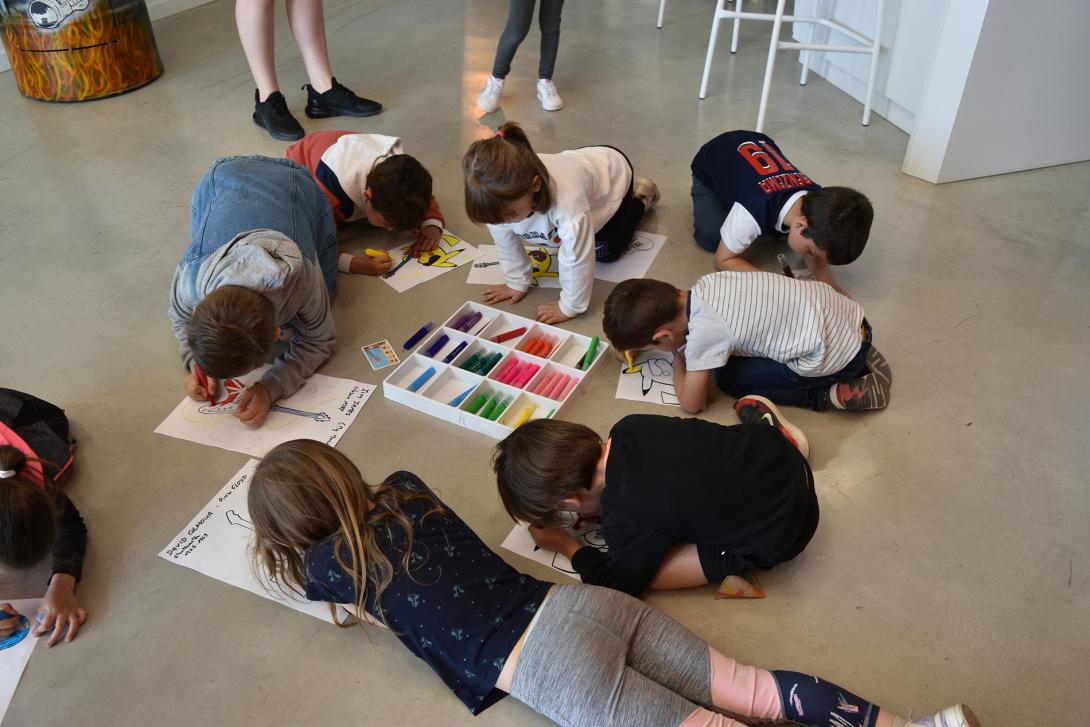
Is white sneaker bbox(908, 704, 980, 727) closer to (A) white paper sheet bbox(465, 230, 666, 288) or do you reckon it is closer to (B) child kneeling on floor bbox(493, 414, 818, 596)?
(B) child kneeling on floor bbox(493, 414, 818, 596)

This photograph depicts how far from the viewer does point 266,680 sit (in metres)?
1.60

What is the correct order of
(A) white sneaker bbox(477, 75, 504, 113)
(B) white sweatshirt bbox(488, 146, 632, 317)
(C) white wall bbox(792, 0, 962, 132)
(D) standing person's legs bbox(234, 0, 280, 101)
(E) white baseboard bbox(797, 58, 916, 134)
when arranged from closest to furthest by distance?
1. (B) white sweatshirt bbox(488, 146, 632, 317)
2. (C) white wall bbox(792, 0, 962, 132)
3. (D) standing person's legs bbox(234, 0, 280, 101)
4. (E) white baseboard bbox(797, 58, 916, 134)
5. (A) white sneaker bbox(477, 75, 504, 113)

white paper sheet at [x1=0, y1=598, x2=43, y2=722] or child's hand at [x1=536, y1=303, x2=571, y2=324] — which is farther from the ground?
child's hand at [x1=536, y1=303, x2=571, y2=324]

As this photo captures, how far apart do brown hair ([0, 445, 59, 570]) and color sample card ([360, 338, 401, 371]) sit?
0.89m

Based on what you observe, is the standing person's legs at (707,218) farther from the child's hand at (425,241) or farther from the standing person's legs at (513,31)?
the standing person's legs at (513,31)

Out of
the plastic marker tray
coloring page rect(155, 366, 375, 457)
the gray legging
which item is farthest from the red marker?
the gray legging

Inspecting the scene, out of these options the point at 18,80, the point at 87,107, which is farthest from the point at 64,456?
the point at 18,80

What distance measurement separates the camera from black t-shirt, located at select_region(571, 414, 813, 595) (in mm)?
1562

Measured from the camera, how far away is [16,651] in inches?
64.3

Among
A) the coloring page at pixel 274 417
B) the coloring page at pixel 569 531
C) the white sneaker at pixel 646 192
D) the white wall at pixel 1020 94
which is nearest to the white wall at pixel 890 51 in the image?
the white wall at pixel 1020 94

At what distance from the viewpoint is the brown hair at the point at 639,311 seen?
194 centimetres

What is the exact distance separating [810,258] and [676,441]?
3.50 feet

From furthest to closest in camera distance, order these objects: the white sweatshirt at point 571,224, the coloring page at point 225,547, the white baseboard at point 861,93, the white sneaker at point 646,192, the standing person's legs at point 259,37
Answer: the white baseboard at point 861,93 → the standing person's legs at point 259,37 → the white sneaker at point 646,192 → the white sweatshirt at point 571,224 → the coloring page at point 225,547

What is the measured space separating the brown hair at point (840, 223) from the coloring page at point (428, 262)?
1.05 meters
